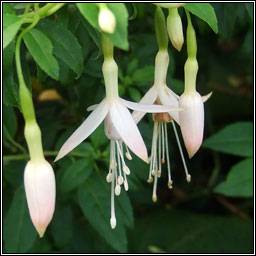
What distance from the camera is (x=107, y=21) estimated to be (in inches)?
25.6

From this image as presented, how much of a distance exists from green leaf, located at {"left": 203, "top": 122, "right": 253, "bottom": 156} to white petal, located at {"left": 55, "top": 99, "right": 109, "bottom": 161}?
0.71m

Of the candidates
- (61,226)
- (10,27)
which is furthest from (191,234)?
(10,27)

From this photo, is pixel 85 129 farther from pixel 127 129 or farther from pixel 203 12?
pixel 203 12

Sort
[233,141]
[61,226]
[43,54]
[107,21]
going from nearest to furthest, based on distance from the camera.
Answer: [107,21]
[43,54]
[61,226]
[233,141]

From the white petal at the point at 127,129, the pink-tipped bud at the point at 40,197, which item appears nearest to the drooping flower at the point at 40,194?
the pink-tipped bud at the point at 40,197

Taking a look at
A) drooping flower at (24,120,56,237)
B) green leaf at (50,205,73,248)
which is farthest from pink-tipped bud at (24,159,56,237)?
green leaf at (50,205,73,248)

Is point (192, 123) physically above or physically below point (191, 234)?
above

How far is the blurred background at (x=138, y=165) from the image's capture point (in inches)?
49.9

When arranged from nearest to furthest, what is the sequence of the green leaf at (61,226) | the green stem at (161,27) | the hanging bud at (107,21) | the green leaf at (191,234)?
the hanging bud at (107,21) < the green stem at (161,27) < the green leaf at (61,226) < the green leaf at (191,234)

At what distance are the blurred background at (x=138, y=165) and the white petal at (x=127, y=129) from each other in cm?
12

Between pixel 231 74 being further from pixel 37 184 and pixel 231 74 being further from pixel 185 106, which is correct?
pixel 37 184

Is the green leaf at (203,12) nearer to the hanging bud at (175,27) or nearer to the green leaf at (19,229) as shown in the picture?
the hanging bud at (175,27)

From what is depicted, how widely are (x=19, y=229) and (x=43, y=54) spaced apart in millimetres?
599

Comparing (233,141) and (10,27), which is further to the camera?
(233,141)
